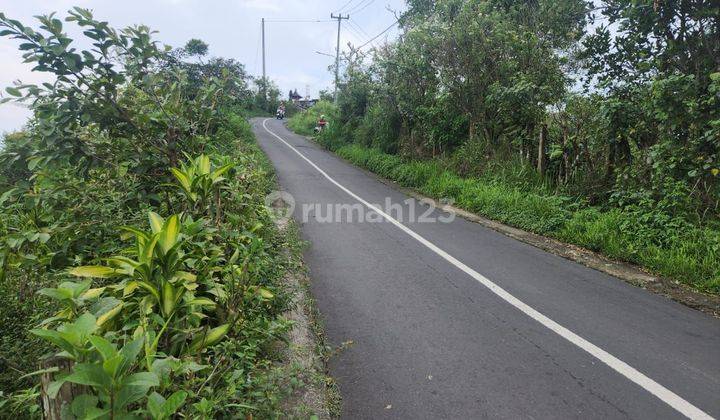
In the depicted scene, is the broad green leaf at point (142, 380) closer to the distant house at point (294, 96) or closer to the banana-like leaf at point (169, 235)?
the banana-like leaf at point (169, 235)

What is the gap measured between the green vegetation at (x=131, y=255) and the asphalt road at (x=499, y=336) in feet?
2.97

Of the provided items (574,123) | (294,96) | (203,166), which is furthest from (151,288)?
(294,96)

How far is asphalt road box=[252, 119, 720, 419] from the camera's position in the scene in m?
3.18

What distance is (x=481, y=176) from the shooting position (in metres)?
11.8

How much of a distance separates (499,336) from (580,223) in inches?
171

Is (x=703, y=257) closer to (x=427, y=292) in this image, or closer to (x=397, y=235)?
(x=427, y=292)

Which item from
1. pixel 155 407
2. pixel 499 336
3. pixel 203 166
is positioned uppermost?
pixel 203 166

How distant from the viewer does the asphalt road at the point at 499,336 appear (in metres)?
3.18

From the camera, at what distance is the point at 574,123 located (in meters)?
9.40

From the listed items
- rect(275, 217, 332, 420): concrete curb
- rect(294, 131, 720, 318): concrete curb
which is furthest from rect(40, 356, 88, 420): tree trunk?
rect(294, 131, 720, 318): concrete curb

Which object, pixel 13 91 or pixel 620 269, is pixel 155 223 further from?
pixel 620 269

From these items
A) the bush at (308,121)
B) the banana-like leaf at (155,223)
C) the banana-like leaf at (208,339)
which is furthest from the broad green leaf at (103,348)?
the bush at (308,121)

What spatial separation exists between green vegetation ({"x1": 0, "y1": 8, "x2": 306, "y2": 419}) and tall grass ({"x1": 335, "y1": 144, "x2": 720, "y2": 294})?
523cm

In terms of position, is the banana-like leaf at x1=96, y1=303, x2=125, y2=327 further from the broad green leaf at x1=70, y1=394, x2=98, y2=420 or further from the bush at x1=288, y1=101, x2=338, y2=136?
the bush at x1=288, y1=101, x2=338, y2=136
